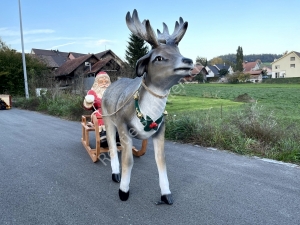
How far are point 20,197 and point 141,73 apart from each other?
6.46 ft

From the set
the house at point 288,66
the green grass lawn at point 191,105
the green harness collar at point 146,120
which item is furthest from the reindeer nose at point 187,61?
the house at point 288,66

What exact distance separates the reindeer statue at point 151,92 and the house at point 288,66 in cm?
5603

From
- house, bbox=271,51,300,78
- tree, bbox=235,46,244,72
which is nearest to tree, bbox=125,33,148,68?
house, bbox=271,51,300,78

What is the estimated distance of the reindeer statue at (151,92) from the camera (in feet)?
7.61

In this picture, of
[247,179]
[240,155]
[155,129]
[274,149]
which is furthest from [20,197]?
[274,149]

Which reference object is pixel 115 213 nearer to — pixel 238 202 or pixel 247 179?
pixel 238 202

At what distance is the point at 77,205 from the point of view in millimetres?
2768

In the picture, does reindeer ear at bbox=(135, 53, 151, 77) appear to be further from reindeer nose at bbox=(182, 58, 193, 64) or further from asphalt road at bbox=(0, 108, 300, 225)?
asphalt road at bbox=(0, 108, 300, 225)

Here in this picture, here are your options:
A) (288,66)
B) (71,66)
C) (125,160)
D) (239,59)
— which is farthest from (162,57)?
(239,59)

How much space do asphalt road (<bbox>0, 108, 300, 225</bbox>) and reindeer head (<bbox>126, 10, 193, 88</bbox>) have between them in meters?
1.28

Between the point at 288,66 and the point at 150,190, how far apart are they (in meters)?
58.4

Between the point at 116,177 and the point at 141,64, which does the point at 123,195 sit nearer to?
the point at 116,177

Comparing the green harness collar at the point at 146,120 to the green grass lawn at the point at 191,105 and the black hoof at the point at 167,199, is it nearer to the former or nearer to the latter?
the black hoof at the point at 167,199

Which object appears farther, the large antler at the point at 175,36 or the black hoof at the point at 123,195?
the black hoof at the point at 123,195
